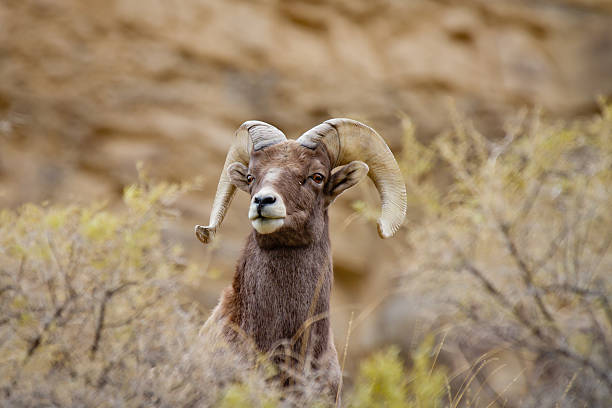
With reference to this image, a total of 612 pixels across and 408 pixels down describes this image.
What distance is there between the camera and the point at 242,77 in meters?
14.0

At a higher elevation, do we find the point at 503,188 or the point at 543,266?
the point at 503,188

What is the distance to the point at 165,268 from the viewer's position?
19.7 ft

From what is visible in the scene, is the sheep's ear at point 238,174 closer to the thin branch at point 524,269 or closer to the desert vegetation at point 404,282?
the desert vegetation at point 404,282

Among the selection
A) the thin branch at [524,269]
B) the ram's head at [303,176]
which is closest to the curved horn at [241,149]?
the ram's head at [303,176]

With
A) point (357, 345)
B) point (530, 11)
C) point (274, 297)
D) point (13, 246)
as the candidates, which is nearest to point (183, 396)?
point (274, 297)

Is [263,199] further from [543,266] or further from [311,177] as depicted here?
[543,266]

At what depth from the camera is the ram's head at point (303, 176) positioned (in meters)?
5.12

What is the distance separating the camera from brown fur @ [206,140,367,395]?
4.95 metres

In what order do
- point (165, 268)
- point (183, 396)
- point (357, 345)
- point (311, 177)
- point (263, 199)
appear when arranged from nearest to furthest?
point (183, 396) → point (263, 199) → point (311, 177) → point (165, 268) → point (357, 345)


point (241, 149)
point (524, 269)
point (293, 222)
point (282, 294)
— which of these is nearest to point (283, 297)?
point (282, 294)

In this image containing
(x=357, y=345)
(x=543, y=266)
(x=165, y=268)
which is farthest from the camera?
(x=357, y=345)

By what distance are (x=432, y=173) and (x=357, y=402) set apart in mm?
10879

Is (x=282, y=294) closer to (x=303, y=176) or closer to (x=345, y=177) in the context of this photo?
(x=303, y=176)

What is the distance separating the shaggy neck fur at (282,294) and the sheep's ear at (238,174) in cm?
65
